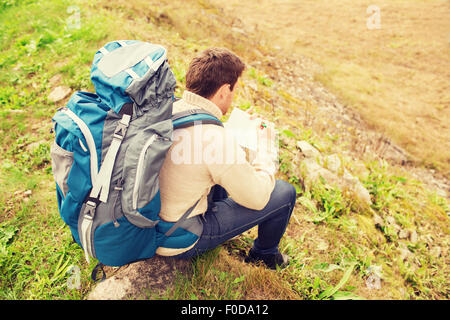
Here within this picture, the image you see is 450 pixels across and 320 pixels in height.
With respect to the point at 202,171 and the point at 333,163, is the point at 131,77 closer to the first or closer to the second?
the point at 202,171

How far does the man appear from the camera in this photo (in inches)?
71.9

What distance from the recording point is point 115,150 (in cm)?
168

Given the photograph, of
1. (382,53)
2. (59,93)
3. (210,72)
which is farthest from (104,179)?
(382,53)

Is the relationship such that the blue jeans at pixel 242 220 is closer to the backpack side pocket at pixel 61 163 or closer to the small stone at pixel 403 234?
the backpack side pocket at pixel 61 163

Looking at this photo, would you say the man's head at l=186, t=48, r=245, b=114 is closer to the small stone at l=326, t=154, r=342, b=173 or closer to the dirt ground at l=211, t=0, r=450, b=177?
the small stone at l=326, t=154, r=342, b=173

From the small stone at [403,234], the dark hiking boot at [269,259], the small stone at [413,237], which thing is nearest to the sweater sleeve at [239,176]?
the dark hiking boot at [269,259]

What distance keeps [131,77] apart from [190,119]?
460 millimetres

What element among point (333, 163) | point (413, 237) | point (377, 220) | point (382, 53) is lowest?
point (413, 237)

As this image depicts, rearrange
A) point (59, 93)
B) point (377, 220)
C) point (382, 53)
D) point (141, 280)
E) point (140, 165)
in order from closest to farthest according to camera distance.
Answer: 1. point (140, 165)
2. point (141, 280)
3. point (377, 220)
4. point (59, 93)
5. point (382, 53)

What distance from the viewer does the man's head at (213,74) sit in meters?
2.05

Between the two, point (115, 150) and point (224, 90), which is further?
point (224, 90)

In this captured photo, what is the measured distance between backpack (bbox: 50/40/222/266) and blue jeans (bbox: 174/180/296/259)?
60cm

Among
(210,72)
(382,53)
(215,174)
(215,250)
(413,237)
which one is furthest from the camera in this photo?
(382,53)

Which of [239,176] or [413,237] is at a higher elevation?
[239,176]
